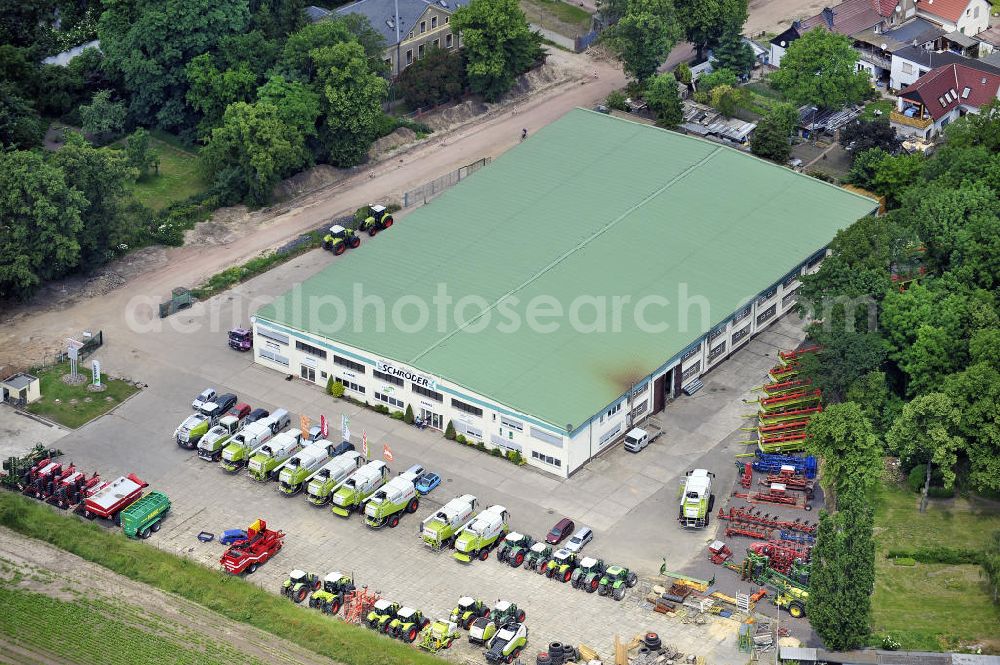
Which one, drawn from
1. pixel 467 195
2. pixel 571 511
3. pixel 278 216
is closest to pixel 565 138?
pixel 467 195

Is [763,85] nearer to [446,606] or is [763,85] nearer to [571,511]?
[571,511]

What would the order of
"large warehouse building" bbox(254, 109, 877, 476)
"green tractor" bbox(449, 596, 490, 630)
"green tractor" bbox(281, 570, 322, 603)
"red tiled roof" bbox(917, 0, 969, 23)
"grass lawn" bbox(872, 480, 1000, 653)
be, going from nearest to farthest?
"green tractor" bbox(449, 596, 490, 630), "grass lawn" bbox(872, 480, 1000, 653), "green tractor" bbox(281, 570, 322, 603), "large warehouse building" bbox(254, 109, 877, 476), "red tiled roof" bbox(917, 0, 969, 23)

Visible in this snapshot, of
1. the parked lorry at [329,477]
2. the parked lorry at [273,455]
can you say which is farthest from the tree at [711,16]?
the parked lorry at [329,477]

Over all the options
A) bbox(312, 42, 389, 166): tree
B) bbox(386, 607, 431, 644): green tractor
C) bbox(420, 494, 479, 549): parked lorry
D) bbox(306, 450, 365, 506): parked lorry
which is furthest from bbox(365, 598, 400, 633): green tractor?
bbox(312, 42, 389, 166): tree

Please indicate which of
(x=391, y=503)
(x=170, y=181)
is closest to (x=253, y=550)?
(x=391, y=503)

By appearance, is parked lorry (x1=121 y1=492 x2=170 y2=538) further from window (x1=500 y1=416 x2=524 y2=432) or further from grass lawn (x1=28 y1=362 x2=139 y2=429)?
window (x1=500 y1=416 x2=524 y2=432)

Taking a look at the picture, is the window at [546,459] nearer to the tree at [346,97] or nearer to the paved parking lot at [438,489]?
the paved parking lot at [438,489]
